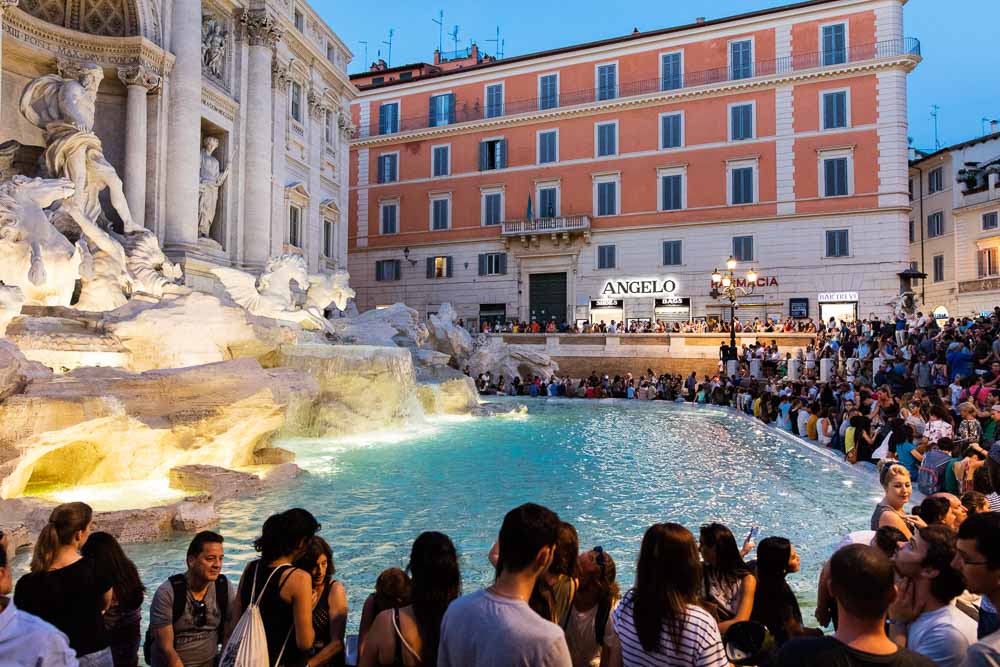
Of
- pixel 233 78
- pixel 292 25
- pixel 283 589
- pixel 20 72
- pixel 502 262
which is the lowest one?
pixel 283 589

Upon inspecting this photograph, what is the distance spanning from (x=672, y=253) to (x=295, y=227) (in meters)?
14.4

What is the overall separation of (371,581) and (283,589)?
240 cm

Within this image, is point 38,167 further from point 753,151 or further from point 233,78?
point 753,151

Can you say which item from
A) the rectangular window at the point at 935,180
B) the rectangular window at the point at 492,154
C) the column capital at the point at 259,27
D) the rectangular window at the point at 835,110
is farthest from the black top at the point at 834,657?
the rectangular window at the point at 935,180

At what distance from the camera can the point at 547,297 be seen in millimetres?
30203

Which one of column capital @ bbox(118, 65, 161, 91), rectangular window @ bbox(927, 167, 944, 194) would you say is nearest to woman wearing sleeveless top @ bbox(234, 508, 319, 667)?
column capital @ bbox(118, 65, 161, 91)

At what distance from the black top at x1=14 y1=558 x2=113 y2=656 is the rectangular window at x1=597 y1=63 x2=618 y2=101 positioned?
29.9 meters

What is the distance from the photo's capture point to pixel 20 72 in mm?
14984

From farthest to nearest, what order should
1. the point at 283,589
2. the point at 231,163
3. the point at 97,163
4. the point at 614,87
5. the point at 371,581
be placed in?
the point at 614,87 < the point at 231,163 < the point at 97,163 < the point at 371,581 < the point at 283,589

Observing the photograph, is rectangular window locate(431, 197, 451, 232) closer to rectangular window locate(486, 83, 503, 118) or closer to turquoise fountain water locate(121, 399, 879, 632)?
rectangular window locate(486, 83, 503, 118)

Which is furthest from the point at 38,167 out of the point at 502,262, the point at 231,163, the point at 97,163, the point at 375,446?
the point at 502,262

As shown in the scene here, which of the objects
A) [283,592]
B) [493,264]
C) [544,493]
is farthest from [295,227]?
[283,592]

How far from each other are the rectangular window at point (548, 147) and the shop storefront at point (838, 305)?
12.0 m

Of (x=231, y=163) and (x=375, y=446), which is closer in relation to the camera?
(x=375, y=446)
